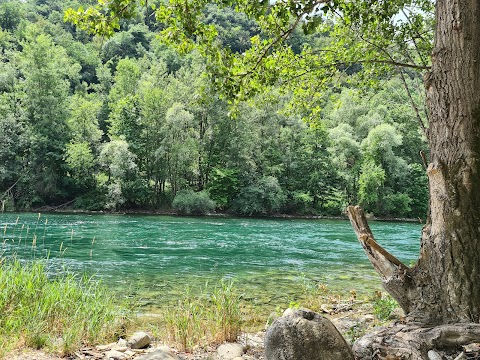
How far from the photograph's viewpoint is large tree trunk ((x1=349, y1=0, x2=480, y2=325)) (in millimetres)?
3457

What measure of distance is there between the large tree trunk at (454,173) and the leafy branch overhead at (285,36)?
3.37 ft

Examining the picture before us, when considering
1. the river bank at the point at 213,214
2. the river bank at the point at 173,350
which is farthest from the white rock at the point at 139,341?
the river bank at the point at 213,214

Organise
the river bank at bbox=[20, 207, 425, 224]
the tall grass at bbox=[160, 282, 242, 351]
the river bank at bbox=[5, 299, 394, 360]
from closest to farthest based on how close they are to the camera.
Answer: the river bank at bbox=[5, 299, 394, 360], the tall grass at bbox=[160, 282, 242, 351], the river bank at bbox=[20, 207, 425, 224]

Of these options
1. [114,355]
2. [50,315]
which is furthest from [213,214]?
[114,355]

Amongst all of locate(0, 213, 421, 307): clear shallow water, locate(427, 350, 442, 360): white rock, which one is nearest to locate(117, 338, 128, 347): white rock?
locate(0, 213, 421, 307): clear shallow water

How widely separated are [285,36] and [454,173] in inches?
111

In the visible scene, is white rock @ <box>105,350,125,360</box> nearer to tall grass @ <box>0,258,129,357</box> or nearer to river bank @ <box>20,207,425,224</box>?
tall grass @ <box>0,258,129,357</box>

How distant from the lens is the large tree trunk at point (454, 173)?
11.3 feet

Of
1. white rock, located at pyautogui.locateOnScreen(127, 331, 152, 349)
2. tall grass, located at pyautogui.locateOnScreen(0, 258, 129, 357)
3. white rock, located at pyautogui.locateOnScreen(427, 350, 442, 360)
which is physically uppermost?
white rock, located at pyautogui.locateOnScreen(427, 350, 442, 360)

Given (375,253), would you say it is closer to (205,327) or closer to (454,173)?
(454,173)

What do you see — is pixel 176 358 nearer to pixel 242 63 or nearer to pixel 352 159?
pixel 242 63

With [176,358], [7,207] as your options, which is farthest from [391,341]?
Answer: [7,207]

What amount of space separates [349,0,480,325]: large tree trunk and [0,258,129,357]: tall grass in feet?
12.1

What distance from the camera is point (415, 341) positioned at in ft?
11.0
